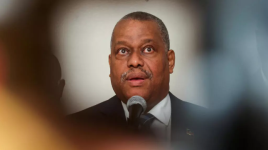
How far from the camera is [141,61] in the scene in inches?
58.3

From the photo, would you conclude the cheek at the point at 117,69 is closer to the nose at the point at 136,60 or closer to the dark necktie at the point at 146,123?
the nose at the point at 136,60

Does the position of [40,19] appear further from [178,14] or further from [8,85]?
[178,14]

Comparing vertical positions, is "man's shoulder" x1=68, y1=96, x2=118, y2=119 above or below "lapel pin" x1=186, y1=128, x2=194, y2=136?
above

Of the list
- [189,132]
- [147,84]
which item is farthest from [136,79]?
[189,132]

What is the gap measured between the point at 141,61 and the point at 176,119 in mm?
420

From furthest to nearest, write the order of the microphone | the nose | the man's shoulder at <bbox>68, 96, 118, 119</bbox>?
the man's shoulder at <bbox>68, 96, 118, 119</bbox>
the nose
the microphone

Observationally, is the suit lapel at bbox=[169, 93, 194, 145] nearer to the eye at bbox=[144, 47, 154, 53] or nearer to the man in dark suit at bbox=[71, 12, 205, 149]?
the man in dark suit at bbox=[71, 12, 205, 149]

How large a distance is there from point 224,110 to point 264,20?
2.00ft

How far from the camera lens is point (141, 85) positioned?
4.86 ft

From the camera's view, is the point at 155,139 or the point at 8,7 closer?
the point at 155,139

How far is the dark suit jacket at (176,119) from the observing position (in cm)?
154

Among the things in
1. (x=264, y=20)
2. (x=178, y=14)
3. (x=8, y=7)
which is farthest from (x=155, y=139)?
(x=8, y=7)

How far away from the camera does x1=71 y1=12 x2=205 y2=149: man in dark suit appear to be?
1.48m

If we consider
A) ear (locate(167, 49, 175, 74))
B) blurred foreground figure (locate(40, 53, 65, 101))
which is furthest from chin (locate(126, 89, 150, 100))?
blurred foreground figure (locate(40, 53, 65, 101))
